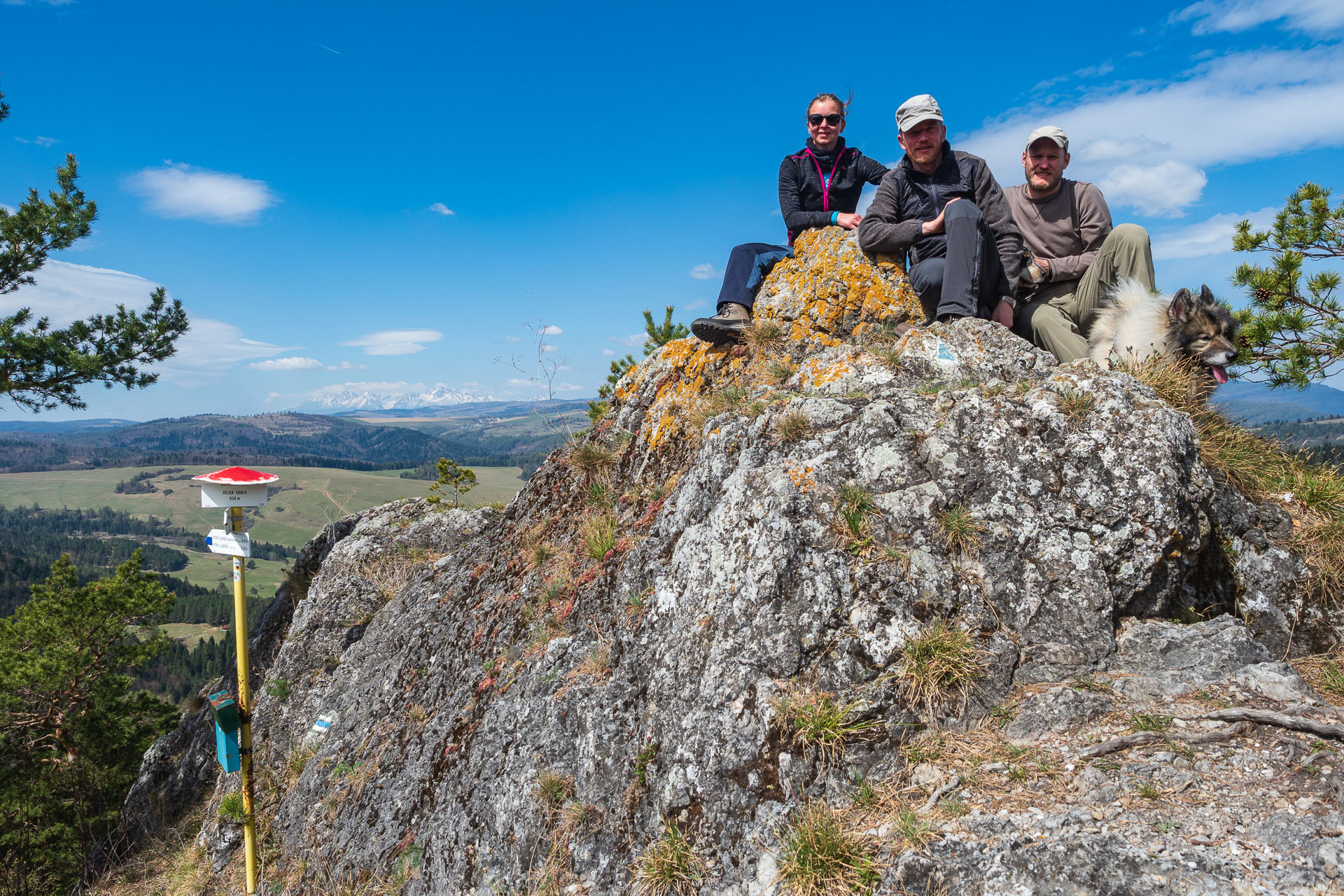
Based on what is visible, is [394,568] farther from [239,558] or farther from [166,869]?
[166,869]

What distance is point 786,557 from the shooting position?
14.0 feet

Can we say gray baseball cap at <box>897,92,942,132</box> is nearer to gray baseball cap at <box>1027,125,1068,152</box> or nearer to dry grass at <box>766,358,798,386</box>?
gray baseball cap at <box>1027,125,1068,152</box>

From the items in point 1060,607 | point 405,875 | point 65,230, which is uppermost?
point 65,230

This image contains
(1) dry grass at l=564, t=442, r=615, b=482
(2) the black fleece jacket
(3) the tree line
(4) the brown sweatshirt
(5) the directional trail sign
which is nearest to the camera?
(4) the brown sweatshirt

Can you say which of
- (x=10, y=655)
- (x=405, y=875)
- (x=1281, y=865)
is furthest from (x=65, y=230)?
(x=1281, y=865)

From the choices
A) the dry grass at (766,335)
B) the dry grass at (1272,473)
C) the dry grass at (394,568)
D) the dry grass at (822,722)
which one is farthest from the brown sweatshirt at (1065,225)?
the dry grass at (394,568)

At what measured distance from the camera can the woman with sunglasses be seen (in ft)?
22.0

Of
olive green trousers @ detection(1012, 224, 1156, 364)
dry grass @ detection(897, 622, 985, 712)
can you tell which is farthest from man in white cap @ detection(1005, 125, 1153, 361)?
dry grass @ detection(897, 622, 985, 712)

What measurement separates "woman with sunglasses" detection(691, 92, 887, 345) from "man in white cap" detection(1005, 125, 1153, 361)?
151 cm

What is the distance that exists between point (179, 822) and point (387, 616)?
5230mm

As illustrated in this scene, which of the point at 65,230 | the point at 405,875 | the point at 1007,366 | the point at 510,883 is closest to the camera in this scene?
the point at 510,883

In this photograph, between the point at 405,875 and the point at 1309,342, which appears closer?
the point at 405,875

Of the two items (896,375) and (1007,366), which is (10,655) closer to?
(896,375)

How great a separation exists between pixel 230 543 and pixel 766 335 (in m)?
5.99
